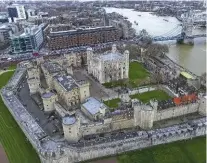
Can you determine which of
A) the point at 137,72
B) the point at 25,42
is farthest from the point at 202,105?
the point at 25,42

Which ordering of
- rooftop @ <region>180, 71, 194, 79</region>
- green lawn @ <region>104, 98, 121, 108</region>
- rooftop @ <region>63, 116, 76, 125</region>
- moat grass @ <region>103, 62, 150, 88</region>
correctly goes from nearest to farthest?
rooftop @ <region>63, 116, 76, 125</region> < green lawn @ <region>104, 98, 121, 108</region> < rooftop @ <region>180, 71, 194, 79</region> < moat grass @ <region>103, 62, 150, 88</region>

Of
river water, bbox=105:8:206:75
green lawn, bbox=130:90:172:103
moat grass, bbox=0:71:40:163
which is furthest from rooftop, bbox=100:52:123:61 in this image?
A: moat grass, bbox=0:71:40:163

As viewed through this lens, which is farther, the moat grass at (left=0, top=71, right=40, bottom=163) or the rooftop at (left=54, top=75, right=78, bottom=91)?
the rooftop at (left=54, top=75, right=78, bottom=91)

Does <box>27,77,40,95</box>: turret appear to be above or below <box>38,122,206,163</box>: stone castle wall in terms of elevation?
above

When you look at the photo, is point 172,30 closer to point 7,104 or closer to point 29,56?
point 29,56

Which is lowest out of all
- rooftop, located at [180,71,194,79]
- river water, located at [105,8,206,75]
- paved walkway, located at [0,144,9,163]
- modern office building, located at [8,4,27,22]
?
paved walkway, located at [0,144,9,163]

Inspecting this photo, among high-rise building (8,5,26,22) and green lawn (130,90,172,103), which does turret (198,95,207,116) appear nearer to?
green lawn (130,90,172,103)
